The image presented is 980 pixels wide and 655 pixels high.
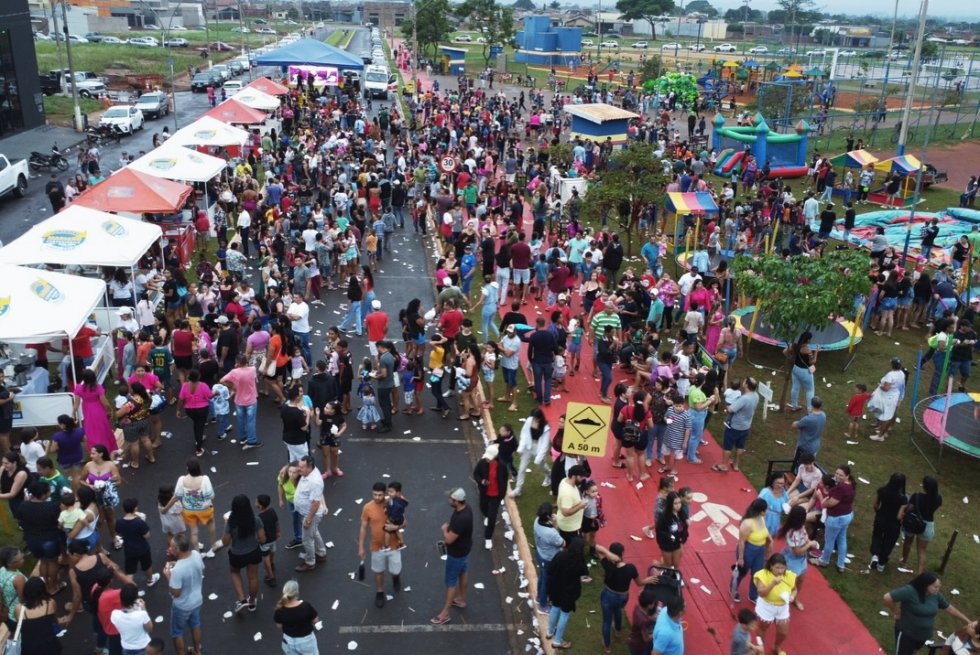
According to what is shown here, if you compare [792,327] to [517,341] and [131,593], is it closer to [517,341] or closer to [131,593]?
[517,341]

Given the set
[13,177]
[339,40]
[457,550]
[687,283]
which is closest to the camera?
[457,550]

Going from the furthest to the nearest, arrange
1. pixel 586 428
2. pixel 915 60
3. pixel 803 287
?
1. pixel 915 60
2. pixel 803 287
3. pixel 586 428

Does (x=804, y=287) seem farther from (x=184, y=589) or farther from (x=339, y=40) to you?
(x=339, y=40)

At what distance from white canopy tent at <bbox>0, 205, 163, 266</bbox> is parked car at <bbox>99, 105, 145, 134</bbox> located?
86.0 feet

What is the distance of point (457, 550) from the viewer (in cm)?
865

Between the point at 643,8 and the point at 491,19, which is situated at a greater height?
the point at 643,8

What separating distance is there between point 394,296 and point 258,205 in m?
5.52

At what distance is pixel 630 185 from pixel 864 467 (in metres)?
11.2

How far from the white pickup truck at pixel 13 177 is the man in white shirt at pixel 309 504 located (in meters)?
23.2

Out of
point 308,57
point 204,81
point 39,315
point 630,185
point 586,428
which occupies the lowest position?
point 586,428

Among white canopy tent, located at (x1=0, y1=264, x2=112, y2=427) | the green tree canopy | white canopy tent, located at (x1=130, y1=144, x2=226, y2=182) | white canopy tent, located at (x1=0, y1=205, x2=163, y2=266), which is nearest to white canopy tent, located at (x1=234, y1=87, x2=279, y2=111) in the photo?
white canopy tent, located at (x1=130, y1=144, x2=226, y2=182)

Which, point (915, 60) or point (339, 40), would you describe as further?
point (339, 40)

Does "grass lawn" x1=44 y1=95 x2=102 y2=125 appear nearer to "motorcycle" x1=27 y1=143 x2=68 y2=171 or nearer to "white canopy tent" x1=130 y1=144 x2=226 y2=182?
"motorcycle" x1=27 y1=143 x2=68 y2=171

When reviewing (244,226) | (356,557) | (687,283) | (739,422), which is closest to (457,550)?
(356,557)
